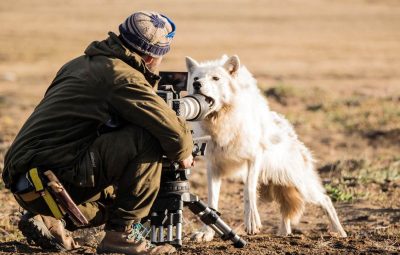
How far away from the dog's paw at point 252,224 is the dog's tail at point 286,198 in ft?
1.89

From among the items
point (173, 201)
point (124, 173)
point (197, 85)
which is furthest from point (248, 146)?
point (124, 173)

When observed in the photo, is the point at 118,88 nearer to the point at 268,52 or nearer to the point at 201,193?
the point at 201,193

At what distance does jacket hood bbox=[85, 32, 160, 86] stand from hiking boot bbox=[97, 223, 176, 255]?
1069 mm

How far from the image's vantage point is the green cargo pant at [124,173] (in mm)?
5371

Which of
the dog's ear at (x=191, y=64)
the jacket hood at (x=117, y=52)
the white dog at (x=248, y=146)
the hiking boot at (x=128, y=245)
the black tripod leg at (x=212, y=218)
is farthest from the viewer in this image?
the dog's ear at (x=191, y=64)

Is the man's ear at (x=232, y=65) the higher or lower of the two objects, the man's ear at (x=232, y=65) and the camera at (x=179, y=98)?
the higher

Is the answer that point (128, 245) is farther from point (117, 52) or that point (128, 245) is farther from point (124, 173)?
point (117, 52)

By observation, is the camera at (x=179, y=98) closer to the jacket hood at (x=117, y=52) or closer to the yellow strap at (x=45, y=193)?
the jacket hood at (x=117, y=52)

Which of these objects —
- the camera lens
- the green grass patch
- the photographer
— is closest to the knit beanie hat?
the photographer

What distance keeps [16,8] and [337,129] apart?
4636 cm

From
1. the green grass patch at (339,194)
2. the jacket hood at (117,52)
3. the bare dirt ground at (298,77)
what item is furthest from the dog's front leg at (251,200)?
the jacket hood at (117,52)

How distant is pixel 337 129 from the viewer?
47.3 feet

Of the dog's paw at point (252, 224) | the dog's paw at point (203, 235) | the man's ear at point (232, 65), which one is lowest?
the dog's paw at point (203, 235)

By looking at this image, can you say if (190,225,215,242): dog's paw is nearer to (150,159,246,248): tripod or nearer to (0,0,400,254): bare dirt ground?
(0,0,400,254): bare dirt ground
